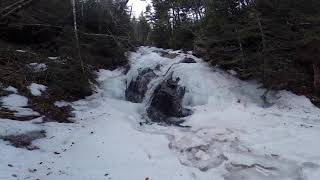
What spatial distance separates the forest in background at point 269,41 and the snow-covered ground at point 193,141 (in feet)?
2.17

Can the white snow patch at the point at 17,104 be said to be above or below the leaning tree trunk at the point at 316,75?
below

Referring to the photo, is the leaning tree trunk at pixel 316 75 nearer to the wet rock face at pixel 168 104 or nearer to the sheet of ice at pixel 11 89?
the wet rock face at pixel 168 104

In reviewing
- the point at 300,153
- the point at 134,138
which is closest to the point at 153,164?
the point at 134,138

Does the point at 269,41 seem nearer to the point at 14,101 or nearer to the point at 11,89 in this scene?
the point at 14,101

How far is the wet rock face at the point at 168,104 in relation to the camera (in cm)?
1328

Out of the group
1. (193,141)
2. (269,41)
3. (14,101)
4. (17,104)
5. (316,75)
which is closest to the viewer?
(193,141)

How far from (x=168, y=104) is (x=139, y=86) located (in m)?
3.49

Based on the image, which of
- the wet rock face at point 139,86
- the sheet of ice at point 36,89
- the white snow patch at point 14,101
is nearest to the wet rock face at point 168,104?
the wet rock face at point 139,86

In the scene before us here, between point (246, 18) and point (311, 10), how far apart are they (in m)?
2.45

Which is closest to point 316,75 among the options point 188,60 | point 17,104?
point 188,60

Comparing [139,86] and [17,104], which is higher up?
[17,104]

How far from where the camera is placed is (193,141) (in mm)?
9828

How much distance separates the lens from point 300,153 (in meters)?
8.57

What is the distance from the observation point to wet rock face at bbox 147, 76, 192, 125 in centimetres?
1328
